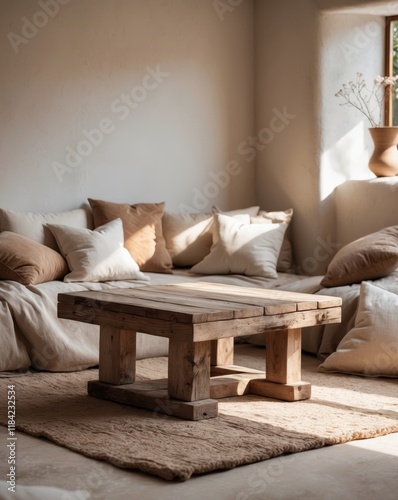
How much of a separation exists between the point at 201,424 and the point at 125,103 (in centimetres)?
302

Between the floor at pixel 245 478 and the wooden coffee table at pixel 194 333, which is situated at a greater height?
the wooden coffee table at pixel 194 333

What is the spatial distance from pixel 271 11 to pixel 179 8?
74 cm

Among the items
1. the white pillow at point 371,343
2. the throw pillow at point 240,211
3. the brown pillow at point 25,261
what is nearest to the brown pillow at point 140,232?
the throw pillow at point 240,211

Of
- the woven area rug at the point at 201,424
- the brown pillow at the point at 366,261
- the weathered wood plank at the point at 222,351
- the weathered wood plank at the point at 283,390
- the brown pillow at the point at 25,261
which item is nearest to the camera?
the woven area rug at the point at 201,424

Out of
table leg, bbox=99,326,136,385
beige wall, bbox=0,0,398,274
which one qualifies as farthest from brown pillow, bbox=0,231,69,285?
table leg, bbox=99,326,136,385

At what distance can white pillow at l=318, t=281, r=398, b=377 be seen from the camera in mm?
4895

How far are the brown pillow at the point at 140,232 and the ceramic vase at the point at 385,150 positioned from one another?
1.64m

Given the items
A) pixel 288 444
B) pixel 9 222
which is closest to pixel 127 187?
pixel 9 222

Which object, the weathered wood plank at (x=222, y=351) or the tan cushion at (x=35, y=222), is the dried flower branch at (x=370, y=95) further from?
the weathered wood plank at (x=222, y=351)

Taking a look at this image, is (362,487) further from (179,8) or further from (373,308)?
(179,8)

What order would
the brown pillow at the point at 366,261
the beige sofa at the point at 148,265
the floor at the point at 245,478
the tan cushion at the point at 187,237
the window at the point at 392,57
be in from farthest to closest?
the window at the point at 392,57 < the tan cushion at the point at 187,237 < the brown pillow at the point at 366,261 < the beige sofa at the point at 148,265 < the floor at the point at 245,478

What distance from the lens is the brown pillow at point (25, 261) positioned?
17.0 ft

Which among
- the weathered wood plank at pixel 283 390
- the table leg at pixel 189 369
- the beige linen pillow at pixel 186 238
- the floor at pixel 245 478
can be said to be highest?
the beige linen pillow at pixel 186 238

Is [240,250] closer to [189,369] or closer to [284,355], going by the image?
[284,355]
